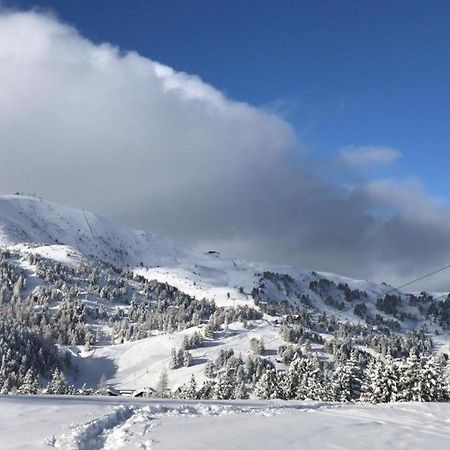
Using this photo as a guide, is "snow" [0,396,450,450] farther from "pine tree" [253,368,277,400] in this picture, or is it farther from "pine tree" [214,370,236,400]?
"pine tree" [214,370,236,400]

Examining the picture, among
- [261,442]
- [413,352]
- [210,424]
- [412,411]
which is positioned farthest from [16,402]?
[413,352]

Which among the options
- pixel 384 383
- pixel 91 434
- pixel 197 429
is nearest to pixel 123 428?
pixel 91 434

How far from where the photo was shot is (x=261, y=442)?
1644 cm

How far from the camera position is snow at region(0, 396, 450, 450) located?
50.6 feet

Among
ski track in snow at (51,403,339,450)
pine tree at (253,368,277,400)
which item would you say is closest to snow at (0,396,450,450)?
ski track in snow at (51,403,339,450)

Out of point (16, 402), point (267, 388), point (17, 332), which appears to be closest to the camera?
point (16, 402)

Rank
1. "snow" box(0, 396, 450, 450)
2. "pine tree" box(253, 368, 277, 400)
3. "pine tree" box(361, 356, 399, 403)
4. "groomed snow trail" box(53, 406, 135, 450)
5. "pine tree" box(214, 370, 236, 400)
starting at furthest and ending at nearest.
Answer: "pine tree" box(214, 370, 236, 400), "pine tree" box(253, 368, 277, 400), "pine tree" box(361, 356, 399, 403), "snow" box(0, 396, 450, 450), "groomed snow trail" box(53, 406, 135, 450)

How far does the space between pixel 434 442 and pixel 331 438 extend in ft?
12.3

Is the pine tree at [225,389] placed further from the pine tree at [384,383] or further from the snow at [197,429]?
the snow at [197,429]

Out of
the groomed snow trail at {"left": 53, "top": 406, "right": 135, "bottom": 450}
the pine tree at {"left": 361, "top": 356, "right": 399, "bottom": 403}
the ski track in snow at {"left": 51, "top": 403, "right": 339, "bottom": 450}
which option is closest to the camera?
the groomed snow trail at {"left": 53, "top": 406, "right": 135, "bottom": 450}

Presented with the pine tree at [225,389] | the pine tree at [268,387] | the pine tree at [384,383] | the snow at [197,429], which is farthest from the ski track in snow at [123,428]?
the pine tree at [225,389]

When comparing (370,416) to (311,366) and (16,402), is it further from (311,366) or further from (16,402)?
(311,366)

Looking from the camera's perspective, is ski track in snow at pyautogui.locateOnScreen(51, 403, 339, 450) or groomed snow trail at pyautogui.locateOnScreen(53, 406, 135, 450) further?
ski track in snow at pyautogui.locateOnScreen(51, 403, 339, 450)

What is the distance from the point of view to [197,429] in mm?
18297
